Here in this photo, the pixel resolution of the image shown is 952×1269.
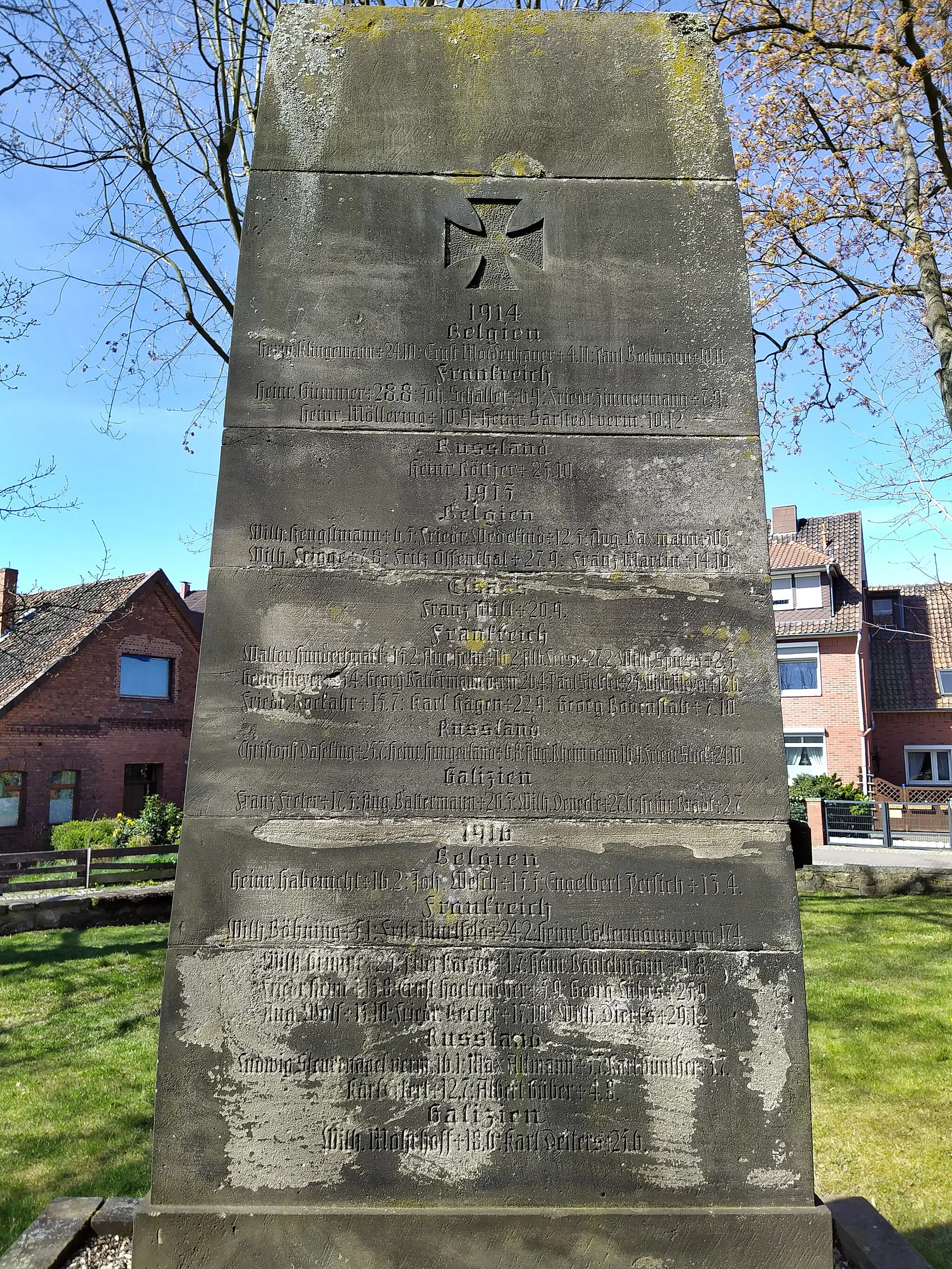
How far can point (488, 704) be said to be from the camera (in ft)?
11.0

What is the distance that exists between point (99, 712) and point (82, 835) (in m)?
5.05

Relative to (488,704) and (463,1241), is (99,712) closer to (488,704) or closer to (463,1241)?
(488,704)

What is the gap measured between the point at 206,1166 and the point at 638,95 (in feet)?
15.0

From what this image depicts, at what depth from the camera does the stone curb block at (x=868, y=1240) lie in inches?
130

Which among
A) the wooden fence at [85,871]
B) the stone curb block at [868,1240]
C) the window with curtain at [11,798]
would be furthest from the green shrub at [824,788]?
the window with curtain at [11,798]

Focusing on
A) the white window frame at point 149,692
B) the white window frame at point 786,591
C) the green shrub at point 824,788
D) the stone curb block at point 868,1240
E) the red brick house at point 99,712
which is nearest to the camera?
the stone curb block at point 868,1240

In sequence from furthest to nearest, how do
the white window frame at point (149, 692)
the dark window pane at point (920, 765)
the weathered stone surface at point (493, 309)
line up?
the dark window pane at point (920, 765) < the white window frame at point (149, 692) < the weathered stone surface at point (493, 309)

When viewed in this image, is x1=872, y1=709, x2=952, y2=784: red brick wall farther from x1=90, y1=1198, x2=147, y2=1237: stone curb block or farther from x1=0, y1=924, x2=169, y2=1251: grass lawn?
x1=90, y1=1198, x2=147, y2=1237: stone curb block

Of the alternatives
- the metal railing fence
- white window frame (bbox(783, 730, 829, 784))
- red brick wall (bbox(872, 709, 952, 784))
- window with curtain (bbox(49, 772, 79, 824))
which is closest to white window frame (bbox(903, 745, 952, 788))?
red brick wall (bbox(872, 709, 952, 784))

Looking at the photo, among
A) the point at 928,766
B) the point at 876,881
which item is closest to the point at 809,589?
the point at 928,766

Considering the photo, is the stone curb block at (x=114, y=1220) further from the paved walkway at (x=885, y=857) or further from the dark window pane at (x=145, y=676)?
the dark window pane at (x=145, y=676)

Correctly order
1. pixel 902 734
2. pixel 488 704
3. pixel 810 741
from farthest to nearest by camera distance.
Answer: pixel 902 734 < pixel 810 741 < pixel 488 704

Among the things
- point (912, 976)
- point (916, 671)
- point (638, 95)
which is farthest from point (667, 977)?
point (916, 671)

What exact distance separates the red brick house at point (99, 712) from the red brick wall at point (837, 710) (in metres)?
20.8
